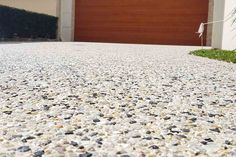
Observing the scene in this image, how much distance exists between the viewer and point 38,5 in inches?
697

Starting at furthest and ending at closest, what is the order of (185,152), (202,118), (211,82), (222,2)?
(222,2)
(211,82)
(202,118)
(185,152)

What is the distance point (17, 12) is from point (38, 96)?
42.9 ft

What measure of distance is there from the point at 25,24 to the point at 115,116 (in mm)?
14164

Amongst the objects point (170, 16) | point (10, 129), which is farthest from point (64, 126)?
point (170, 16)

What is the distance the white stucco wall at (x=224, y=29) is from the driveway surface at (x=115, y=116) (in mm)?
5759

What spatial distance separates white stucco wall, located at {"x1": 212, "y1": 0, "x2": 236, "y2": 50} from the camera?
410 inches

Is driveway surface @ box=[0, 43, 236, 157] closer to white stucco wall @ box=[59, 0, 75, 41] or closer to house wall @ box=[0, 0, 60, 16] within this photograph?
white stucco wall @ box=[59, 0, 75, 41]

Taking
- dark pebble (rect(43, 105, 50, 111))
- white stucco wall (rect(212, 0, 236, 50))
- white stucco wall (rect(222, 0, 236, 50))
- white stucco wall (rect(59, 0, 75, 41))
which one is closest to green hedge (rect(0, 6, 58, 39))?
white stucco wall (rect(59, 0, 75, 41))

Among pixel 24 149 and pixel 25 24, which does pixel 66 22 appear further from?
pixel 24 149

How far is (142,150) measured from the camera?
2.12 metres

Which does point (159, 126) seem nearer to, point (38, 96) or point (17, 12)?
point (38, 96)

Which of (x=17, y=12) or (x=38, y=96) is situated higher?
(x=17, y=12)

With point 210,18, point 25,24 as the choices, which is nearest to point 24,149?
point 210,18

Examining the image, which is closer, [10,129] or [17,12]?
[10,129]
